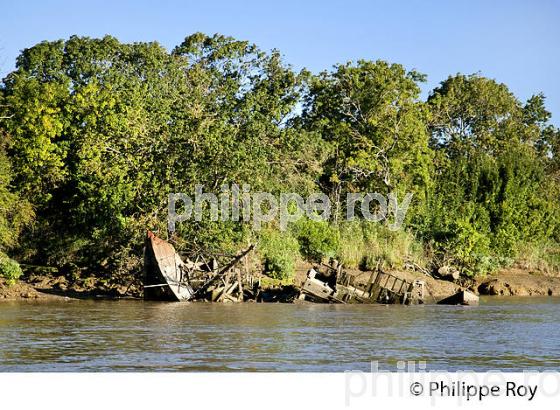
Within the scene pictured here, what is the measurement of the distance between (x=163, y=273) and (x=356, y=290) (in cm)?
763

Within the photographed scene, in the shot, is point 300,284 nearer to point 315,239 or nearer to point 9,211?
point 315,239

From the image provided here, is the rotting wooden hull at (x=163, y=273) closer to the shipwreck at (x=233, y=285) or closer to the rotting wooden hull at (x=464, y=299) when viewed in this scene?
the shipwreck at (x=233, y=285)

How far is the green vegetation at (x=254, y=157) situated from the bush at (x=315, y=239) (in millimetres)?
67

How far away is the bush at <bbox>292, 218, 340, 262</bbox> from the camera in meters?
44.6

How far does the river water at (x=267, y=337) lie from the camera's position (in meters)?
21.8

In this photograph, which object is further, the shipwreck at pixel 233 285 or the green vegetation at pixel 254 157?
the green vegetation at pixel 254 157

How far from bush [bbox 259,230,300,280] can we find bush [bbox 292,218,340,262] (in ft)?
7.32

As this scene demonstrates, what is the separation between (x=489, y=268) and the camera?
4769 centimetres

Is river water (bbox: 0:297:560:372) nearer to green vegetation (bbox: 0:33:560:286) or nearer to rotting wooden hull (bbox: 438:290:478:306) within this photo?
rotting wooden hull (bbox: 438:290:478:306)

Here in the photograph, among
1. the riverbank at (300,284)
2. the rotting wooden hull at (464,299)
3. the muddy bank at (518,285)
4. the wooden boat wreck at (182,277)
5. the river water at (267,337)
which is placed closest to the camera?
the river water at (267,337)

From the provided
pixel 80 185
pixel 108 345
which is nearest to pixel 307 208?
pixel 80 185

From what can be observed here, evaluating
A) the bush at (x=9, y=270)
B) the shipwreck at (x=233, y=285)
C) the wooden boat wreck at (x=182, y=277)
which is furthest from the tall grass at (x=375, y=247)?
the bush at (x=9, y=270)

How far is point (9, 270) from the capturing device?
121ft
